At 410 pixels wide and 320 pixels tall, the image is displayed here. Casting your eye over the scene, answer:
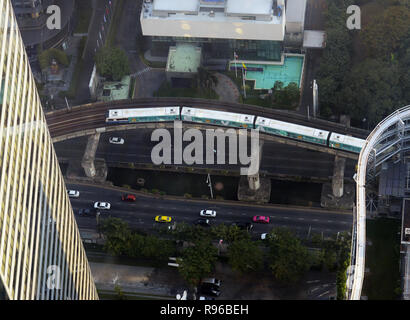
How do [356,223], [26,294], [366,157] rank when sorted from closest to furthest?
[26,294] < [356,223] < [366,157]

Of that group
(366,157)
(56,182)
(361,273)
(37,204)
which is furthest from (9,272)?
(366,157)

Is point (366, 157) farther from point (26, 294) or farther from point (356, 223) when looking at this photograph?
point (26, 294)

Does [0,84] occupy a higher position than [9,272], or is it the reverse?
[0,84]

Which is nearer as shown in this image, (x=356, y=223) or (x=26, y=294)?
(x=26, y=294)
